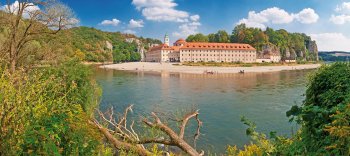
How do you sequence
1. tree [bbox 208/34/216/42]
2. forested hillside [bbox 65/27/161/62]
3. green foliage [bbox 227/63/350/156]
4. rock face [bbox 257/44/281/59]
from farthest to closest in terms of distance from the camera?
tree [bbox 208/34/216/42] → rock face [bbox 257/44/281/59] → forested hillside [bbox 65/27/161/62] → green foliage [bbox 227/63/350/156]

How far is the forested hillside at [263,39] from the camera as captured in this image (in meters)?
140

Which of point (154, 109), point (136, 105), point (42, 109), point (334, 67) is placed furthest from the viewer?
point (136, 105)

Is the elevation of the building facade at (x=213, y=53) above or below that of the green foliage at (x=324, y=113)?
above

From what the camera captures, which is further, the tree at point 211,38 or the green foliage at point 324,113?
the tree at point 211,38

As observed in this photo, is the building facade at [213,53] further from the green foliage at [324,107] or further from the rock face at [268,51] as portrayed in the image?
the green foliage at [324,107]

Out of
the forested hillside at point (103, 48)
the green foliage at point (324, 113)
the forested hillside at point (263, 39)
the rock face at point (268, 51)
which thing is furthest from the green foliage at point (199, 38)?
the green foliage at point (324, 113)

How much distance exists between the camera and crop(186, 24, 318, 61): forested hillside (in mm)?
139663

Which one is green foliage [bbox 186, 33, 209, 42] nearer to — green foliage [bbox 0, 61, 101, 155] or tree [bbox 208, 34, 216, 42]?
tree [bbox 208, 34, 216, 42]

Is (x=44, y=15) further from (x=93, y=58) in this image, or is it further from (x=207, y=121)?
(x=93, y=58)

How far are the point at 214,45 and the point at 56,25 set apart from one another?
115 meters

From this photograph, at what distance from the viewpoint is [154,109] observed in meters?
22.4

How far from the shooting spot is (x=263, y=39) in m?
139

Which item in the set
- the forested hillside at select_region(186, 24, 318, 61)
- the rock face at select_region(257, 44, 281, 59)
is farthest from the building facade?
the forested hillside at select_region(186, 24, 318, 61)

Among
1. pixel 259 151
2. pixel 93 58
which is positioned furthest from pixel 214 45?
pixel 259 151
